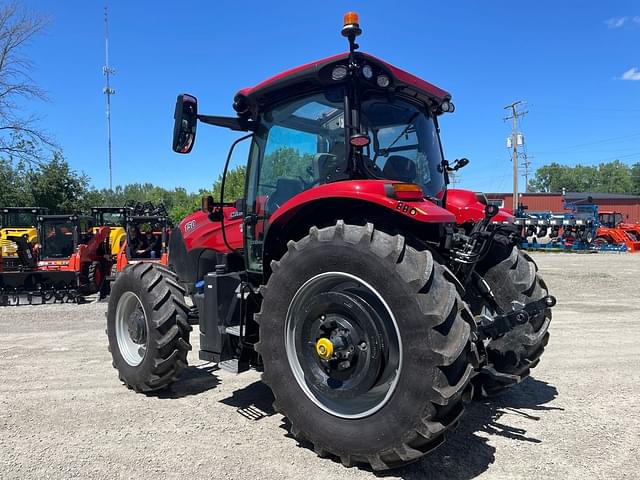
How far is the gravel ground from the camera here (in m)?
3.17

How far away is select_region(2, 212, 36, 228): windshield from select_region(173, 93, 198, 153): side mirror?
12738 mm

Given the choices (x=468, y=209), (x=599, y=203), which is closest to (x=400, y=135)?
(x=468, y=209)

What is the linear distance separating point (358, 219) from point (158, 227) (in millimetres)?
11763

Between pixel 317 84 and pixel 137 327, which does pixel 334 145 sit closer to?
pixel 317 84

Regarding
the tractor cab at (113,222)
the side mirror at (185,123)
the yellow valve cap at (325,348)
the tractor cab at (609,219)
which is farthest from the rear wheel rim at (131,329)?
the tractor cab at (609,219)

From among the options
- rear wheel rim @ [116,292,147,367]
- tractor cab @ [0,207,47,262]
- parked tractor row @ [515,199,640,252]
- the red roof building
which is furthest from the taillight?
the red roof building

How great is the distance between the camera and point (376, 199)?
3.07 metres

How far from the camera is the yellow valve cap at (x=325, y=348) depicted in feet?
10.5

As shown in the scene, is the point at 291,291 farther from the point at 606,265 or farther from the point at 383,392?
the point at 606,265

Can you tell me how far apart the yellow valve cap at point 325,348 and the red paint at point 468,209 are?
6.34ft

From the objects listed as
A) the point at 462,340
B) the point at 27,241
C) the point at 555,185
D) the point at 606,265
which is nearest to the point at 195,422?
the point at 462,340

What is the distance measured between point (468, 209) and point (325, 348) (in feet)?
6.87

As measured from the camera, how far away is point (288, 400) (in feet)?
11.0

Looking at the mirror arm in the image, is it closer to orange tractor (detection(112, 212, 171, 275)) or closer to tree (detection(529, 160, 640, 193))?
orange tractor (detection(112, 212, 171, 275))
